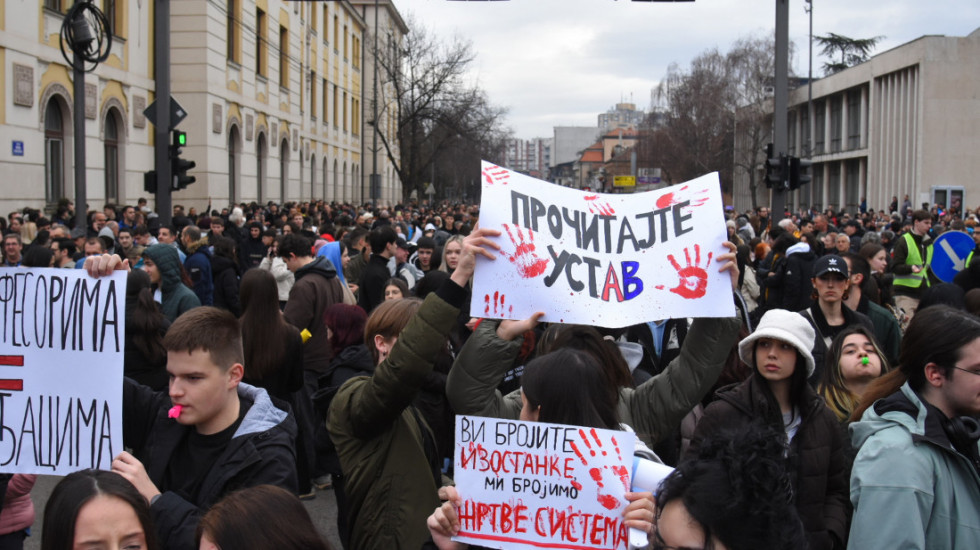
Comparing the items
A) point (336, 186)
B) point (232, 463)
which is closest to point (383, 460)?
point (232, 463)

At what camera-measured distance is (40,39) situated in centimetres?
1848

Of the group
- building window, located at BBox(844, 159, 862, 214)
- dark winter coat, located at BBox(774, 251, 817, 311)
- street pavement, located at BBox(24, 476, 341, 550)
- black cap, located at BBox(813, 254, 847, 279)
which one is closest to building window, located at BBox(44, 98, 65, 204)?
street pavement, located at BBox(24, 476, 341, 550)

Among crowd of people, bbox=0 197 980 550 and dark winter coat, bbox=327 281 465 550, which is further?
dark winter coat, bbox=327 281 465 550

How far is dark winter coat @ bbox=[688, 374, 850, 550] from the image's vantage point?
3605mm

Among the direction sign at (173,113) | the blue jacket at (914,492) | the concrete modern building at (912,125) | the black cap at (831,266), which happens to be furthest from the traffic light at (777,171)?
the concrete modern building at (912,125)

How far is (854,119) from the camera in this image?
52.2 m

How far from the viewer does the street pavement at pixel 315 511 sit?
639cm

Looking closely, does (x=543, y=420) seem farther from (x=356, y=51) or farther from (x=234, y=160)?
(x=356, y=51)

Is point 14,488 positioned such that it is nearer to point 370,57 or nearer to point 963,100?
point 963,100

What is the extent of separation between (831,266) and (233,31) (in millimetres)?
28604

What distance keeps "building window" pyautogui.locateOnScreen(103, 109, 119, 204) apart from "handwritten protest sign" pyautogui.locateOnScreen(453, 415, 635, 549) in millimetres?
21577

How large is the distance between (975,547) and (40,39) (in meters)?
19.6

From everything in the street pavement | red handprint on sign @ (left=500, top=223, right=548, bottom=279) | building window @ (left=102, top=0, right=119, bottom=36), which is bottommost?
the street pavement

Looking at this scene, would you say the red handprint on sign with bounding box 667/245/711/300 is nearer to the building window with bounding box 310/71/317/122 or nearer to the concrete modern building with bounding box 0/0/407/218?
the concrete modern building with bounding box 0/0/407/218
